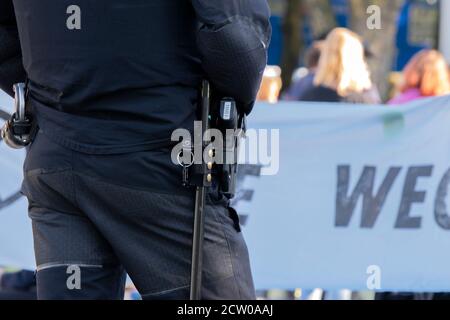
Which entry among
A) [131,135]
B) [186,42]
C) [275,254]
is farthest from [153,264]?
[275,254]

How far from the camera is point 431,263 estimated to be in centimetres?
591

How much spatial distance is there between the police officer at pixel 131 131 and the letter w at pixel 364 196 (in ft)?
9.13

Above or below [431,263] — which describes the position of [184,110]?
above

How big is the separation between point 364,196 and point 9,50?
2.92m

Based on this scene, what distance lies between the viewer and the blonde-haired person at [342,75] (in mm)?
7570

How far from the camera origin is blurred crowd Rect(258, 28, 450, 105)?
300 inches

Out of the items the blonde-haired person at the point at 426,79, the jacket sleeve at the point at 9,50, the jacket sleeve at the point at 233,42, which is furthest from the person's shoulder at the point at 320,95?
the jacket sleeve at the point at 233,42

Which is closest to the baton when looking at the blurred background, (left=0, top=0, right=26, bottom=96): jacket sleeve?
(left=0, top=0, right=26, bottom=96): jacket sleeve

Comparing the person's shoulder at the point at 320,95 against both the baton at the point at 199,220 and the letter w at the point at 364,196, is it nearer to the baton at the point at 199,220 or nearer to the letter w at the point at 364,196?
the letter w at the point at 364,196

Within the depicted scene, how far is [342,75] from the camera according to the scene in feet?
25.3

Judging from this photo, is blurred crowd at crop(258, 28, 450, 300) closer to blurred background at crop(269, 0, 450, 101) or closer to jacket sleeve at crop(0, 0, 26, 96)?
jacket sleeve at crop(0, 0, 26, 96)

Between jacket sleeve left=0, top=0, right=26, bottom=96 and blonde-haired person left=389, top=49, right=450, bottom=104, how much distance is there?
464 centimetres
